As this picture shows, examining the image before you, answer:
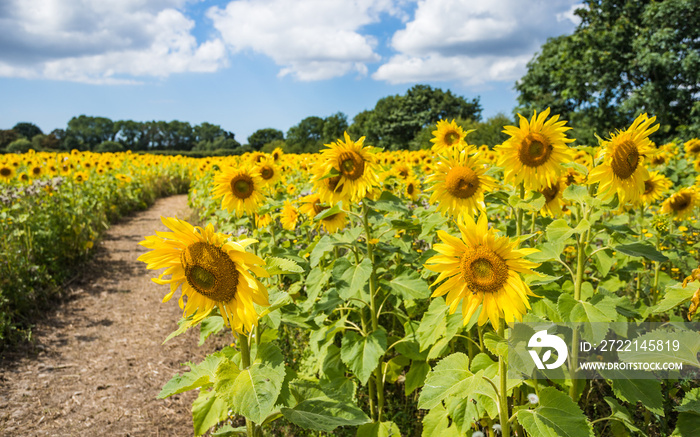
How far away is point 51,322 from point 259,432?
4.59 m

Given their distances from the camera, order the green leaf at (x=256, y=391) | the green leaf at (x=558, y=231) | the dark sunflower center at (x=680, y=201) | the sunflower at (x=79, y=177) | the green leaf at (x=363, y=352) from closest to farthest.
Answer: the green leaf at (x=256, y=391)
the green leaf at (x=558, y=231)
the green leaf at (x=363, y=352)
the dark sunflower center at (x=680, y=201)
the sunflower at (x=79, y=177)

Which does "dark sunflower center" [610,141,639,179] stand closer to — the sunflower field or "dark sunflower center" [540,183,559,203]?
"dark sunflower center" [540,183,559,203]

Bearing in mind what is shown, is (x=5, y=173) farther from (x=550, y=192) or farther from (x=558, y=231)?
(x=558, y=231)

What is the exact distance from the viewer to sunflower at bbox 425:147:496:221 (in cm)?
274

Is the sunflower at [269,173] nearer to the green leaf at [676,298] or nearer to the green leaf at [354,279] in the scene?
the green leaf at [354,279]

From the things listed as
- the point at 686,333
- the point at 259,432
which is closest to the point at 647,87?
the point at 686,333

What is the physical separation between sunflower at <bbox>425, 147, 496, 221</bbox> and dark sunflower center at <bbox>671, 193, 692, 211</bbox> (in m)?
2.16

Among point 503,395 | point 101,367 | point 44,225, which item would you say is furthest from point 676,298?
point 44,225

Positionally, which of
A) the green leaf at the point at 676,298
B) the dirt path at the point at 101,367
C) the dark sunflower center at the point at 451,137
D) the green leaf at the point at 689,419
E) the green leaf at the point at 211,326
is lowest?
the dirt path at the point at 101,367

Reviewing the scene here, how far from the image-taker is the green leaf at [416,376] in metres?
2.60

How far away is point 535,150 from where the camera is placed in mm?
2645

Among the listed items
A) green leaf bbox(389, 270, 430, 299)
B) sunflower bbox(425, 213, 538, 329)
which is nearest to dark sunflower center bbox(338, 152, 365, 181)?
green leaf bbox(389, 270, 430, 299)

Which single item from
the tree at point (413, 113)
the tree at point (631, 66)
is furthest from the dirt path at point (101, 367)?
the tree at point (413, 113)

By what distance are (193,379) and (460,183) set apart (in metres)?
1.93
